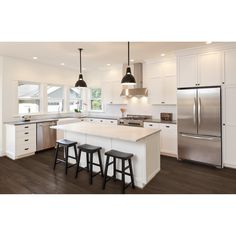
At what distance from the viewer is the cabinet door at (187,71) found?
12.7ft

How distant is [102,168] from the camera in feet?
10.5

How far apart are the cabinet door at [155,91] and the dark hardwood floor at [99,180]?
1.84 meters

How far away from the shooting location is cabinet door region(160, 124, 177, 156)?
4.23 m

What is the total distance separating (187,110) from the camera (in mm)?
3895

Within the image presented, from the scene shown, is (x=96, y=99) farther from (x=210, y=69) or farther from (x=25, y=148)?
(x=210, y=69)

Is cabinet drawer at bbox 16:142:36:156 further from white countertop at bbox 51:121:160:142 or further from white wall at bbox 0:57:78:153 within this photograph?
white countertop at bbox 51:121:160:142

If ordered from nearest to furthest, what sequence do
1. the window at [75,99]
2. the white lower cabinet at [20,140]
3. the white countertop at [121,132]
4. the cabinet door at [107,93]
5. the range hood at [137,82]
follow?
the white countertop at [121,132]
the white lower cabinet at [20,140]
the range hood at [137,82]
the cabinet door at [107,93]
the window at [75,99]

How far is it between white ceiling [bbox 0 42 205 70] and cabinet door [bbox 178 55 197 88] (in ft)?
0.97

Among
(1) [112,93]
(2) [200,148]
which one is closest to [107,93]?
(1) [112,93]

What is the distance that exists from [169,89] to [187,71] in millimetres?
719

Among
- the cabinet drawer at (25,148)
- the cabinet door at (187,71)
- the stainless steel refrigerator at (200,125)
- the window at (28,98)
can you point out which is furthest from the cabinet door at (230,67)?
the window at (28,98)

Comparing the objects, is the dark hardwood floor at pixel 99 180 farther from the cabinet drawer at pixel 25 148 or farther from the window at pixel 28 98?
the window at pixel 28 98
